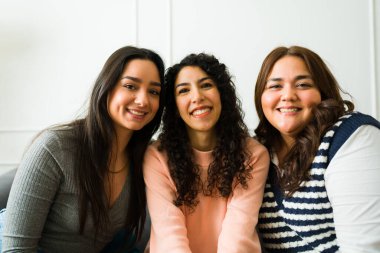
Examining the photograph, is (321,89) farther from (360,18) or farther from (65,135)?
(360,18)

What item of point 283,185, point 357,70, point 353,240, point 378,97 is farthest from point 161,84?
point 378,97

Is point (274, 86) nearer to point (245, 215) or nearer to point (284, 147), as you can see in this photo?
point (284, 147)

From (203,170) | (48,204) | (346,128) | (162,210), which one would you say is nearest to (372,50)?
(346,128)

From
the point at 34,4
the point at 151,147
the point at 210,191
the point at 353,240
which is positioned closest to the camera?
the point at 353,240

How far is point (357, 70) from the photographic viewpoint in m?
2.22

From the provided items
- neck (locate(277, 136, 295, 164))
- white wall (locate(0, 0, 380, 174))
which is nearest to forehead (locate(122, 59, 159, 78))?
neck (locate(277, 136, 295, 164))

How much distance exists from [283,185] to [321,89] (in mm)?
441

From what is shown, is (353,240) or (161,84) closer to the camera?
(353,240)

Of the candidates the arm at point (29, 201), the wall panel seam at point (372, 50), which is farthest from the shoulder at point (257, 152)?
the wall panel seam at point (372, 50)

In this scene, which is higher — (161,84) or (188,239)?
(161,84)

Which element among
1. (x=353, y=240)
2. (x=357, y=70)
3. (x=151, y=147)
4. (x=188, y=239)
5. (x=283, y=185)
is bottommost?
(x=188, y=239)

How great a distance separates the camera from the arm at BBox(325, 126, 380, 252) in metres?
0.88

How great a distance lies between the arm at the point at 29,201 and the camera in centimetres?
102

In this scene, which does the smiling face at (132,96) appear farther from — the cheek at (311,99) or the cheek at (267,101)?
the cheek at (311,99)
